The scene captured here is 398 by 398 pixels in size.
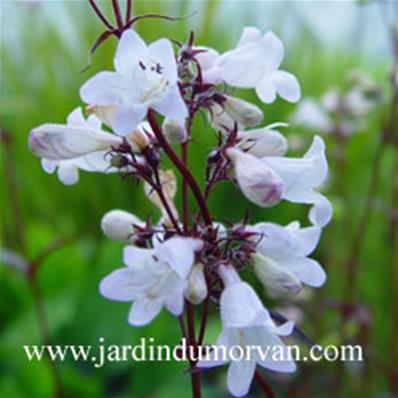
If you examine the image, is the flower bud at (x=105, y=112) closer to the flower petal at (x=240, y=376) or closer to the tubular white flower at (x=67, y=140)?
the tubular white flower at (x=67, y=140)

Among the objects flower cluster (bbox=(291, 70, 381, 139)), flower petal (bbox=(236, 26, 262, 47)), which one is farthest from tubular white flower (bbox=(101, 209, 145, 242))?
flower cluster (bbox=(291, 70, 381, 139))

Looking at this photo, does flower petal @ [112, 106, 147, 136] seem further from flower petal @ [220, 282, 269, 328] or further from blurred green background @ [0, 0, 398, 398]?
blurred green background @ [0, 0, 398, 398]

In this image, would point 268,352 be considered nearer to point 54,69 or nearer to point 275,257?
point 275,257

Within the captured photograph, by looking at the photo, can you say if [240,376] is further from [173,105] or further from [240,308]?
[173,105]

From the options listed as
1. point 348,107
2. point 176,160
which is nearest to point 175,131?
point 176,160

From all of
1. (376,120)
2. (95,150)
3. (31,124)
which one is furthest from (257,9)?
(95,150)

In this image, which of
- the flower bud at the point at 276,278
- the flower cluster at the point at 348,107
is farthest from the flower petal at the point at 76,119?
the flower cluster at the point at 348,107
